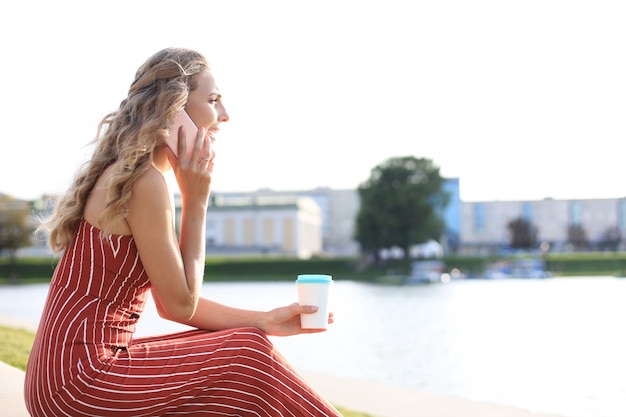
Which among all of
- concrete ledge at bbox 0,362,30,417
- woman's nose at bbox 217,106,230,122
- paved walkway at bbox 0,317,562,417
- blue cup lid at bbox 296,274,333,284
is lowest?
paved walkway at bbox 0,317,562,417

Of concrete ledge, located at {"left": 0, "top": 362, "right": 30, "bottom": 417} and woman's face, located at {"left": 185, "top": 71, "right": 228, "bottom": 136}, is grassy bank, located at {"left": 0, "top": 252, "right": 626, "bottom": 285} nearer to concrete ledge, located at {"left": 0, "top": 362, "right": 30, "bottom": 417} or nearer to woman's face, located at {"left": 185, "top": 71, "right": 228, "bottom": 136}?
concrete ledge, located at {"left": 0, "top": 362, "right": 30, "bottom": 417}

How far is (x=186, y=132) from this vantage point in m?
1.79

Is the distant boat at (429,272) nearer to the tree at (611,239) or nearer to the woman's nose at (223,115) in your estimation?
the tree at (611,239)

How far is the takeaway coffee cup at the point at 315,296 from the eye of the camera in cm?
188

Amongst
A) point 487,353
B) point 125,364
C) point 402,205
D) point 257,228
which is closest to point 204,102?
point 125,364

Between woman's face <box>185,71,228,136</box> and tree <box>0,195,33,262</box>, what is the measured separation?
166 feet

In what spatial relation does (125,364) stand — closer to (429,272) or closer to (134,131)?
(134,131)

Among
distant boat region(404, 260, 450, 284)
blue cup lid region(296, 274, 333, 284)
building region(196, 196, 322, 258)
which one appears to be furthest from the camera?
building region(196, 196, 322, 258)

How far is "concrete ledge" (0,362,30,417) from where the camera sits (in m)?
2.44

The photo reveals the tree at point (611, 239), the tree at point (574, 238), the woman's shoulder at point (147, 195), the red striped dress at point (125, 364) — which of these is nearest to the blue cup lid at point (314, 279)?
the red striped dress at point (125, 364)

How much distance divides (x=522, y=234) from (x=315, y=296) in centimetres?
7017

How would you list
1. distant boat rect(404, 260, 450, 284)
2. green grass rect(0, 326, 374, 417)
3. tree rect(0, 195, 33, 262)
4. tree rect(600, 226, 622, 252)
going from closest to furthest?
green grass rect(0, 326, 374, 417), distant boat rect(404, 260, 450, 284), tree rect(0, 195, 33, 262), tree rect(600, 226, 622, 252)

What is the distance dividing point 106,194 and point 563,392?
615 centimetres

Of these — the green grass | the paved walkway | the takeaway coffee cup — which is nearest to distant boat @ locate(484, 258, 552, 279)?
the green grass
